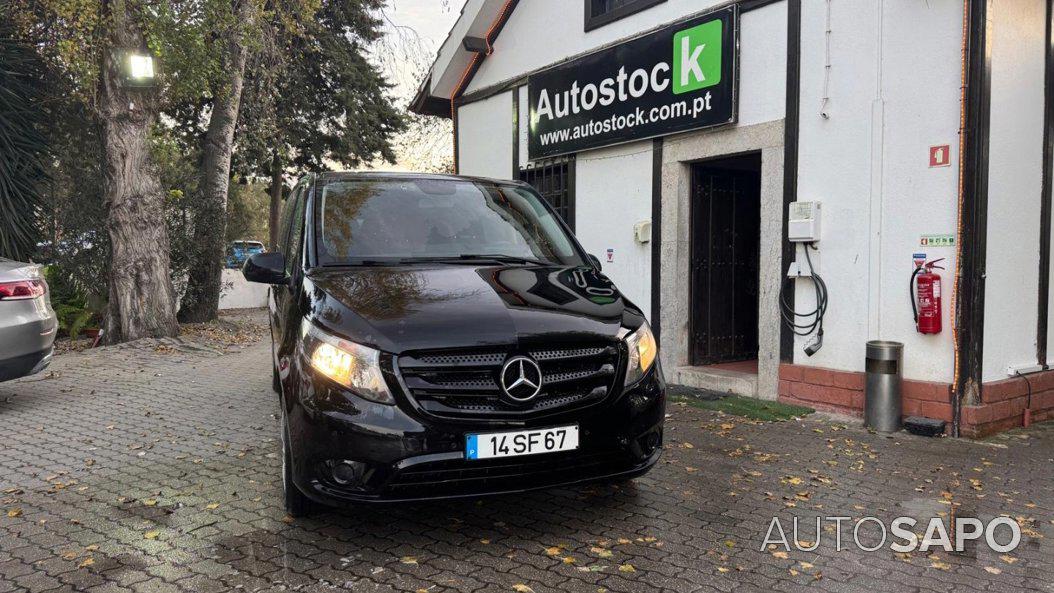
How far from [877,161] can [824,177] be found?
52 centimetres

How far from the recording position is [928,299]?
589cm

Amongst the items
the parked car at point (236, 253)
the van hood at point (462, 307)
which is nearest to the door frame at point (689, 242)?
the van hood at point (462, 307)

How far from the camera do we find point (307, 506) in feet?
12.7

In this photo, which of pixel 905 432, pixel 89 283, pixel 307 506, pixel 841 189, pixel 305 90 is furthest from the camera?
pixel 305 90

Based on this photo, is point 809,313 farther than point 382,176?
Yes

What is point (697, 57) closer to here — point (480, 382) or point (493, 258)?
point (493, 258)

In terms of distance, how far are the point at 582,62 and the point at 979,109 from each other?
4.85 m

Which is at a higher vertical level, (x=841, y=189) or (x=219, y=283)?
(x=841, y=189)

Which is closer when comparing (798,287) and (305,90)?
(798,287)

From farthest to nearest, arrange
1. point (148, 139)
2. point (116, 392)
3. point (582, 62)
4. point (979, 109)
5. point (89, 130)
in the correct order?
point (89, 130), point (148, 139), point (582, 62), point (116, 392), point (979, 109)

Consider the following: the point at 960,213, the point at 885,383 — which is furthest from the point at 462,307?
the point at 960,213

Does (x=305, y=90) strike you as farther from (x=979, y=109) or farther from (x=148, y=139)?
(x=979, y=109)

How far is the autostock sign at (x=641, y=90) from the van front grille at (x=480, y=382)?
192 inches

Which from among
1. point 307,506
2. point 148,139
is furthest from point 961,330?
point 148,139
